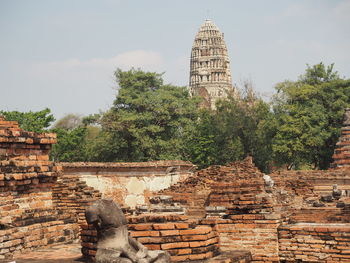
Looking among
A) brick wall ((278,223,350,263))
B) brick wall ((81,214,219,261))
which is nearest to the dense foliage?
brick wall ((278,223,350,263))

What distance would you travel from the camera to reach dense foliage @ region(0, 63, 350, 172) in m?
31.5

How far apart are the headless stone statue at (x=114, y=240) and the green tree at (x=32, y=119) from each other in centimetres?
2712

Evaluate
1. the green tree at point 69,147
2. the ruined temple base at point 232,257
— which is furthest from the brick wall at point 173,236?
the green tree at point 69,147

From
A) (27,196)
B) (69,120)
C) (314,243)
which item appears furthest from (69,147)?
(314,243)

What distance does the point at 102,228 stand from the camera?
6.50 meters

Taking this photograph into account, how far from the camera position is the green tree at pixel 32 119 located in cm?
3325

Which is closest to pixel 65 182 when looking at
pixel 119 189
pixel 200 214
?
pixel 200 214

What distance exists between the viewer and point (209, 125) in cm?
3494

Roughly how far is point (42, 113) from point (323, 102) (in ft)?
50.4

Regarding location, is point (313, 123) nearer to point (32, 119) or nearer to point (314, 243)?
point (32, 119)

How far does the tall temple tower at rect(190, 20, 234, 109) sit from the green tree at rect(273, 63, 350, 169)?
1493 inches

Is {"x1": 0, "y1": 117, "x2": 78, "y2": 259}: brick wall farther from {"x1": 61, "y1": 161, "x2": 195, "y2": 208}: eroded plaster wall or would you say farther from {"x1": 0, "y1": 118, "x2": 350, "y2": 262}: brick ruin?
→ {"x1": 61, "y1": 161, "x2": 195, "y2": 208}: eroded plaster wall

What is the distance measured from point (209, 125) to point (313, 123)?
6200mm

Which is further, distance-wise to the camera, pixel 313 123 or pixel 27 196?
pixel 313 123
